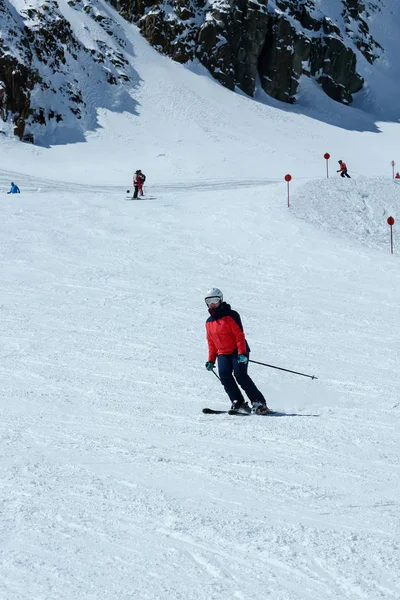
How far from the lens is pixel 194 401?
8.29 meters

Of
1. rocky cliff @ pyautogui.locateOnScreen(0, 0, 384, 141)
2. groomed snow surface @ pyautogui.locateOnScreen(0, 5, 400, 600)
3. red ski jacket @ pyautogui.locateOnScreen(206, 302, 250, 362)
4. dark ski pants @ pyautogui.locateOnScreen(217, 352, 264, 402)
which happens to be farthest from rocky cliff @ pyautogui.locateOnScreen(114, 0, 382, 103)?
dark ski pants @ pyautogui.locateOnScreen(217, 352, 264, 402)

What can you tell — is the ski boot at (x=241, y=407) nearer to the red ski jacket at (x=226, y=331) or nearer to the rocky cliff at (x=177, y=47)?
the red ski jacket at (x=226, y=331)

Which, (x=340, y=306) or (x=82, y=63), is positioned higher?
(x=82, y=63)

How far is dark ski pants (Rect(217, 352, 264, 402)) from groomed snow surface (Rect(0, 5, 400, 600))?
0.43 m

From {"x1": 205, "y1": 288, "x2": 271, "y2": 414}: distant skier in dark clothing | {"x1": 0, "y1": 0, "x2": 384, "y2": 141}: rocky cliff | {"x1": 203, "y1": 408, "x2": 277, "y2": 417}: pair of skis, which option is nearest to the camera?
{"x1": 203, "y1": 408, "x2": 277, "y2": 417}: pair of skis

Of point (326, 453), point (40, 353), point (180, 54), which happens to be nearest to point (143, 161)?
point (180, 54)

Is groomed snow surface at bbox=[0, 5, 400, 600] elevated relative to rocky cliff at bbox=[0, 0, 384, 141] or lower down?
lower down

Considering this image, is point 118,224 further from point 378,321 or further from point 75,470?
point 75,470

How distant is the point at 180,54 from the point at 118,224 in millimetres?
44721

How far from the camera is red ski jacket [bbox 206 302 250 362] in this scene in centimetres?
789

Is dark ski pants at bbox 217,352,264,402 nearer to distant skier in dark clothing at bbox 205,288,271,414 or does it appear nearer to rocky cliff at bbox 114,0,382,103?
distant skier in dark clothing at bbox 205,288,271,414

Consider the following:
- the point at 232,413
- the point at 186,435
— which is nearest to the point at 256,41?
the point at 232,413

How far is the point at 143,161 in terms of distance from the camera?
43.6m

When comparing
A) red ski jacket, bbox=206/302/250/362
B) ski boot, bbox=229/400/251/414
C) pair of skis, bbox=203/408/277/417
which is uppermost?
red ski jacket, bbox=206/302/250/362
